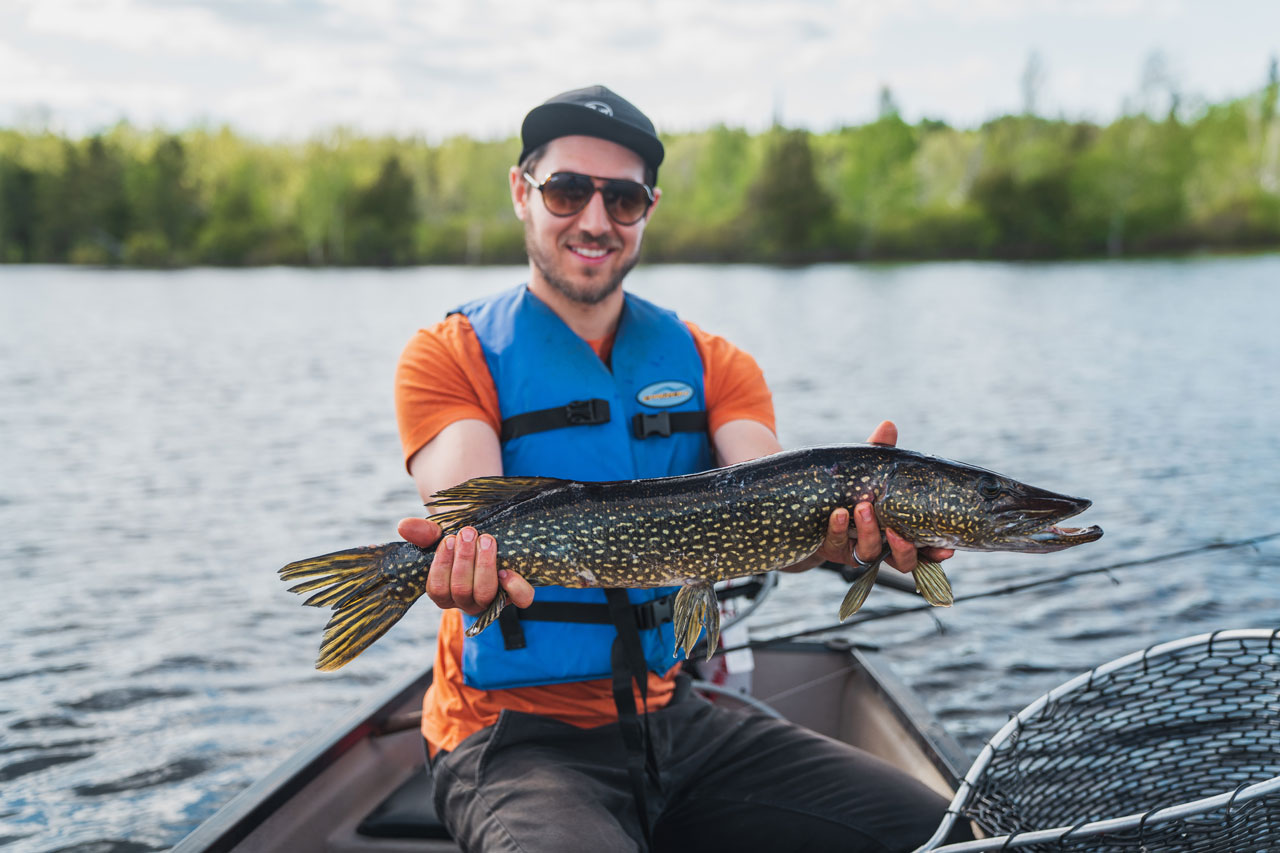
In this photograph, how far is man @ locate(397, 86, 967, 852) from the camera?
9.02ft

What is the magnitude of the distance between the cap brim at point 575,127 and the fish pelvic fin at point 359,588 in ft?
5.18

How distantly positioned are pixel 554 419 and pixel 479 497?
1.85ft

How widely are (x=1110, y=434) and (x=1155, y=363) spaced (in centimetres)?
806

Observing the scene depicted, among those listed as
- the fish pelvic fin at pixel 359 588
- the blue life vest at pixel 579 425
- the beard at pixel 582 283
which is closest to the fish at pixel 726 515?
the fish pelvic fin at pixel 359 588

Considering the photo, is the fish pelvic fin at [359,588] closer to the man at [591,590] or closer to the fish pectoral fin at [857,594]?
the man at [591,590]

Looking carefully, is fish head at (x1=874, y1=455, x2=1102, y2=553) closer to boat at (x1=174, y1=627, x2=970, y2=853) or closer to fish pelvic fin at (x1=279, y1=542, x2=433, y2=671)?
boat at (x1=174, y1=627, x2=970, y2=853)

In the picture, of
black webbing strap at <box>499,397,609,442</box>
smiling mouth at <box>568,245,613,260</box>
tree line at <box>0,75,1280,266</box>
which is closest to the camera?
black webbing strap at <box>499,397,609,442</box>

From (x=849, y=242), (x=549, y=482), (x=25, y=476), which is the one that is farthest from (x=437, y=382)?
(x=849, y=242)

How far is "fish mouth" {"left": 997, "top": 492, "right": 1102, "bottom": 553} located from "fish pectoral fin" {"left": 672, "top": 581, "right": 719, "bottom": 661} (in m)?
0.90

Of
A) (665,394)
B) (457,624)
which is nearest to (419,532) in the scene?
(457,624)

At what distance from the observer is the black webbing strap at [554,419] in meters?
3.21

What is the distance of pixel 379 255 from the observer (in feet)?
250

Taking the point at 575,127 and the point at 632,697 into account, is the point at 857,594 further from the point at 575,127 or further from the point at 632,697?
the point at 575,127

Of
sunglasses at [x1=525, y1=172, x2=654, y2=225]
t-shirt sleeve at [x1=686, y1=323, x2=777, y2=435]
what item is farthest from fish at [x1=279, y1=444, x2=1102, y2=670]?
sunglasses at [x1=525, y1=172, x2=654, y2=225]
